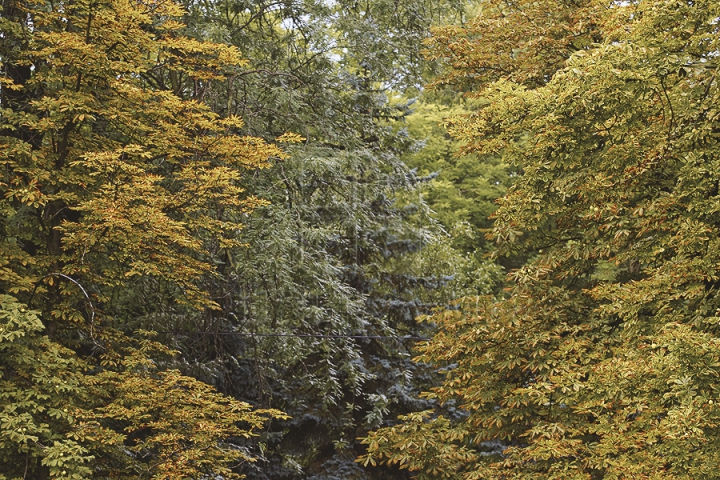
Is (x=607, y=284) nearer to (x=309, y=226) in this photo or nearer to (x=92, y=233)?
(x=309, y=226)

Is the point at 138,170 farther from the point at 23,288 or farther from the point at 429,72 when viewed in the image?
the point at 429,72

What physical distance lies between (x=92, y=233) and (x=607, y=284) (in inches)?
173

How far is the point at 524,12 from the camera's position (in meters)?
8.23

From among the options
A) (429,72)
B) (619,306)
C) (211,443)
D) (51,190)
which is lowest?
(211,443)

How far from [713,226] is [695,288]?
520mm

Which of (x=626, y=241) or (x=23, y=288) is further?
(x=626, y=241)

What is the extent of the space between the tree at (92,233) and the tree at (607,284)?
2272 mm

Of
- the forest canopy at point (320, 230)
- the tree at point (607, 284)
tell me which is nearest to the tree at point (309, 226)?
the forest canopy at point (320, 230)

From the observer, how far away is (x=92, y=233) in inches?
221

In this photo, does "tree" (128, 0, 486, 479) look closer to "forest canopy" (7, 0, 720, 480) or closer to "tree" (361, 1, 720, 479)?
"forest canopy" (7, 0, 720, 480)

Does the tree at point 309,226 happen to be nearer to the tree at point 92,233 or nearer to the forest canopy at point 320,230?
the forest canopy at point 320,230

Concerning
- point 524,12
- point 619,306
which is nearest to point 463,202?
point 524,12

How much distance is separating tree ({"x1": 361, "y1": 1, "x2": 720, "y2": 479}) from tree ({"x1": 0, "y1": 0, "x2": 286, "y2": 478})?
7.45 feet

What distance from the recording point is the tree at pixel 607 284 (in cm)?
510
